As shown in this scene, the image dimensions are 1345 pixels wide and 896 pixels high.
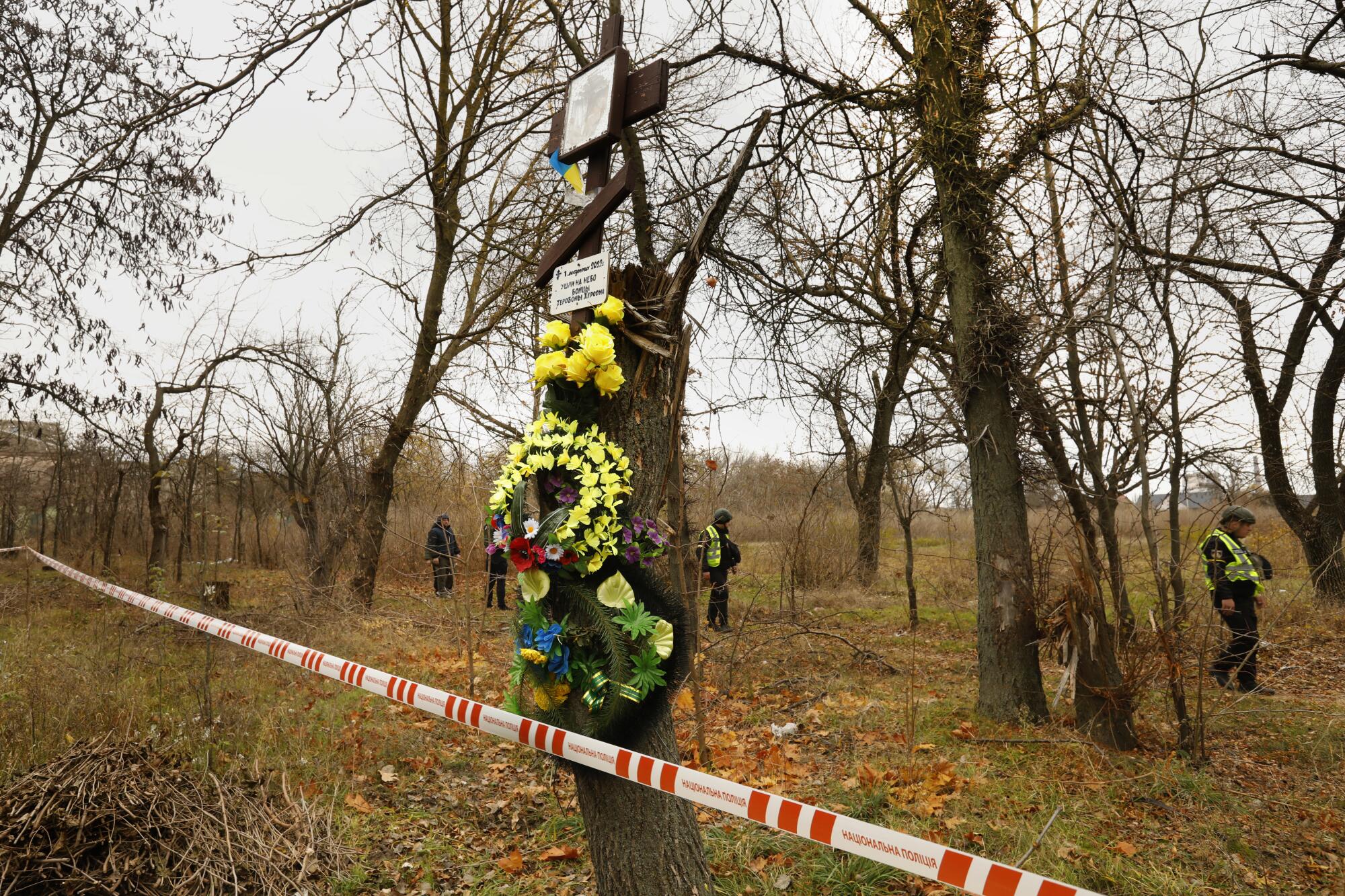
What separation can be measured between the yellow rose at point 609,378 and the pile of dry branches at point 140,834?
249 cm

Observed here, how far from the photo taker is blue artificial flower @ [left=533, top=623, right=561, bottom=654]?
321cm

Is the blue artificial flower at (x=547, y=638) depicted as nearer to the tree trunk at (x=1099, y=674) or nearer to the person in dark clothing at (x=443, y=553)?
the person in dark clothing at (x=443, y=553)

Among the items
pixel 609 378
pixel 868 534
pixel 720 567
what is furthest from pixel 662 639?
pixel 868 534

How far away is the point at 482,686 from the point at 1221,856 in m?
5.53

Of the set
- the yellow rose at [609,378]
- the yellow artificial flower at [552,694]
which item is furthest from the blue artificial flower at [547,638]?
the yellow rose at [609,378]

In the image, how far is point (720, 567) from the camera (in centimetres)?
1108

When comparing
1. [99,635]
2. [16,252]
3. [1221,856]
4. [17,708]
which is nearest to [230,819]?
[17,708]

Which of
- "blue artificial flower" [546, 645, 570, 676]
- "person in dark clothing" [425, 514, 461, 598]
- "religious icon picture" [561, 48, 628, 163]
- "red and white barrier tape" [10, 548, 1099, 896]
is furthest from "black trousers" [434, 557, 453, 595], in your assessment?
"religious icon picture" [561, 48, 628, 163]

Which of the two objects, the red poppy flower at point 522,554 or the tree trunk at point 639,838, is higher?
the red poppy flower at point 522,554

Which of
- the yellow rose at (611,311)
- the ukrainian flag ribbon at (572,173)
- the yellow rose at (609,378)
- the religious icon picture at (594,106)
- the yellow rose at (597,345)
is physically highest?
the religious icon picture at (594,106)

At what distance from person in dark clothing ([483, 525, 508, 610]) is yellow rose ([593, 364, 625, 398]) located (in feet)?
2.50

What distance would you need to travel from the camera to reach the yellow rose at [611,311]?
3409 mm

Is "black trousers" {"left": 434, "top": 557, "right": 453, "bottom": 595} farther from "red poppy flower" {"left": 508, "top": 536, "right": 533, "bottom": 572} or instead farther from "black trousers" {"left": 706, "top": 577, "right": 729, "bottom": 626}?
"black trousers" {"left": 706, "top": 577, "right": 729, "bottom": 626}

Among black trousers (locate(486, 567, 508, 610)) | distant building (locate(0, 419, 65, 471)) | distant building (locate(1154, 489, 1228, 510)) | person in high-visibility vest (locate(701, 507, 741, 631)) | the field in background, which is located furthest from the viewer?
distant building (locate(0, 419, 65, 471))
